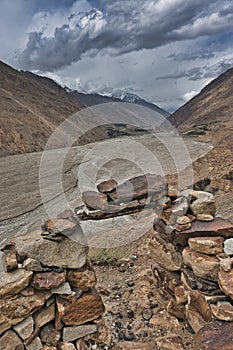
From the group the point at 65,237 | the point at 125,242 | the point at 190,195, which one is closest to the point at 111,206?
the point at 65,237

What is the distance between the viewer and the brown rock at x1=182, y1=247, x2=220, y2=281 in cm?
621

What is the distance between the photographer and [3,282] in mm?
5246

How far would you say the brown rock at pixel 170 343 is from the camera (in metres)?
6.27

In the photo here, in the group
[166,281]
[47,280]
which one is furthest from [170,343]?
[47,280]

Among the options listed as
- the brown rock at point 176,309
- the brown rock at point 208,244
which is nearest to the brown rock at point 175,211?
the brown rock at point 208,244

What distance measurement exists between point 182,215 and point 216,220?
2.31 ft

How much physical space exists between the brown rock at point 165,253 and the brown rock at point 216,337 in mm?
2099

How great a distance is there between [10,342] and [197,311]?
3.33m

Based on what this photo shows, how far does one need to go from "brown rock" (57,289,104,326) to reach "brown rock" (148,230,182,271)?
215cm

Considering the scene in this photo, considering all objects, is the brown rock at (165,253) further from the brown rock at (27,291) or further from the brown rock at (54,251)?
the brown rock at (27,291)

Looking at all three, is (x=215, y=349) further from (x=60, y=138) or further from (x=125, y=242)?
(x=60, y=138)

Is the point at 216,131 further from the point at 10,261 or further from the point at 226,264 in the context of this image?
the point at 10,261

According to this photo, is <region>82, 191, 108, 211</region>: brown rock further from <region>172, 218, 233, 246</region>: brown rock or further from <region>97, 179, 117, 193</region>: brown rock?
<region>172, 218, 233, 246</region>: brown rock

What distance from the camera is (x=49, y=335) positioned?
18.6 feet
